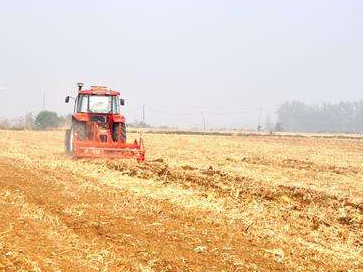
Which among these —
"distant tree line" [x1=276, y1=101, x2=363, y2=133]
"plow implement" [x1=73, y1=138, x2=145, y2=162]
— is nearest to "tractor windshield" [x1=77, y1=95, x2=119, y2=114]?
"plow implement" [x1=73, y1=138, x2=145, y2=162]

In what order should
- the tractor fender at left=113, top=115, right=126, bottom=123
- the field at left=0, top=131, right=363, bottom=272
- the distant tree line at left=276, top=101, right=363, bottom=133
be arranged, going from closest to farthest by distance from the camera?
1. the field at left=0, top=131, right=363, bottom=272
2. the tractor fender at left=113, top=115, right=126, bottom=123
3. the distant tree line at left=276, top=101, right=363, bottom=133

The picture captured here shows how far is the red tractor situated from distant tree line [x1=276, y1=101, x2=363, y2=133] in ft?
363

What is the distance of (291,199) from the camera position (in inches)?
459

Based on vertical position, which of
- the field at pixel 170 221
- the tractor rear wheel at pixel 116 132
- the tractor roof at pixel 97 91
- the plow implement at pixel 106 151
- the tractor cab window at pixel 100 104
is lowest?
the field at pixel 170 221

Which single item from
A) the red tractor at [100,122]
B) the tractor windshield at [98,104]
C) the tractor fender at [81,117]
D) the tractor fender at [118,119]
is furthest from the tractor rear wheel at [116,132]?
the tractor fender at [81,117]

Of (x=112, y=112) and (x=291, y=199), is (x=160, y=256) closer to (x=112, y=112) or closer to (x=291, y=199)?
(x=291, y=199)

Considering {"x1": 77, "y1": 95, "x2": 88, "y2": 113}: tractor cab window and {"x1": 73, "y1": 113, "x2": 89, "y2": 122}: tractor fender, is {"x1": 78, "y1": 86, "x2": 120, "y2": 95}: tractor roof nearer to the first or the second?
{"x1": 77, "y1": 95, "x2": 88, "y2": 113}: tractor cab window

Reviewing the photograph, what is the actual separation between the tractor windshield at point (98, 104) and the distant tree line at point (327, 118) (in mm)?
110695

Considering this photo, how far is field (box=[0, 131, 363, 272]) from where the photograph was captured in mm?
6484

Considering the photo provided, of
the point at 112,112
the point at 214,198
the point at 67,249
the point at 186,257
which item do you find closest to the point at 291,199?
the point at 214,198

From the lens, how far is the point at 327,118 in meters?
130

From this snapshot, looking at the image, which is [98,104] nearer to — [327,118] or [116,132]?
[116,132]

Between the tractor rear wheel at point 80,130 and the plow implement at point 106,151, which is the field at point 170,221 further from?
the tractor rear wheel at point 80,130

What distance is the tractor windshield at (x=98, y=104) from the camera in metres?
19.4
